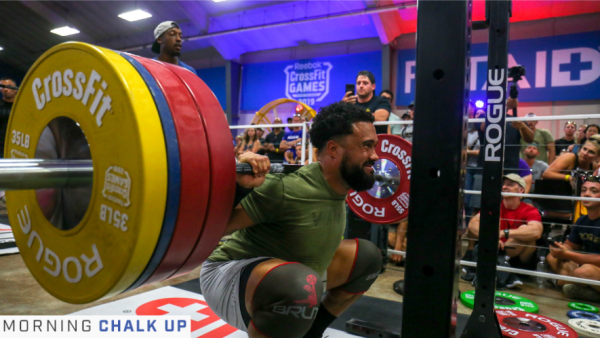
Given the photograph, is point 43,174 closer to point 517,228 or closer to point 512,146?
point 517,228

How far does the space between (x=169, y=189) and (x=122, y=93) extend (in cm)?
17

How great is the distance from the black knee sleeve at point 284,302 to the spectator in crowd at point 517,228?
6.53ft

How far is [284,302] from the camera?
3.63 ft

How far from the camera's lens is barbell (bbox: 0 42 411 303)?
2.10 ft

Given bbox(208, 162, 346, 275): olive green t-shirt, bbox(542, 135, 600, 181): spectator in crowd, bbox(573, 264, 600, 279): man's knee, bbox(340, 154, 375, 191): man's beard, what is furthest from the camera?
bbox(542, 135, 600, 181): spectator in crowd

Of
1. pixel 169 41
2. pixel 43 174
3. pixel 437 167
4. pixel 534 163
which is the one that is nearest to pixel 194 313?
pixel 43 174

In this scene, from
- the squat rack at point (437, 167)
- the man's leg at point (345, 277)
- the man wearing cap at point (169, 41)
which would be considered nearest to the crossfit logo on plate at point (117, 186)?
the squat rack at point (437, 167)

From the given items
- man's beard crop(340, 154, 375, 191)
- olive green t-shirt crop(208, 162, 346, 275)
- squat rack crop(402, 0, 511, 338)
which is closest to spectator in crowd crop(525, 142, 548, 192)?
man's beard crop(340, 154, 375, 191)

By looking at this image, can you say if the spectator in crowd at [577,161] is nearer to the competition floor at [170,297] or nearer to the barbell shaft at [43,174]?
the competition floor at [170,297]

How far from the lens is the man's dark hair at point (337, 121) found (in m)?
1.47

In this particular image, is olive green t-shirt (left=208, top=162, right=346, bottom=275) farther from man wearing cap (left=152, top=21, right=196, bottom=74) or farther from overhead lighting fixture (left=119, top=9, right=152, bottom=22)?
overhead lighting fixture (left=119, top=9, right=152, bottom=22)

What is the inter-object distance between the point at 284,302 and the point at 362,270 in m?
0.52

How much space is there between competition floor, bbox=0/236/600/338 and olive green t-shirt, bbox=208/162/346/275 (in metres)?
0.60

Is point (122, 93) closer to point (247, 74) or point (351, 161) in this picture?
point (351, 161)
